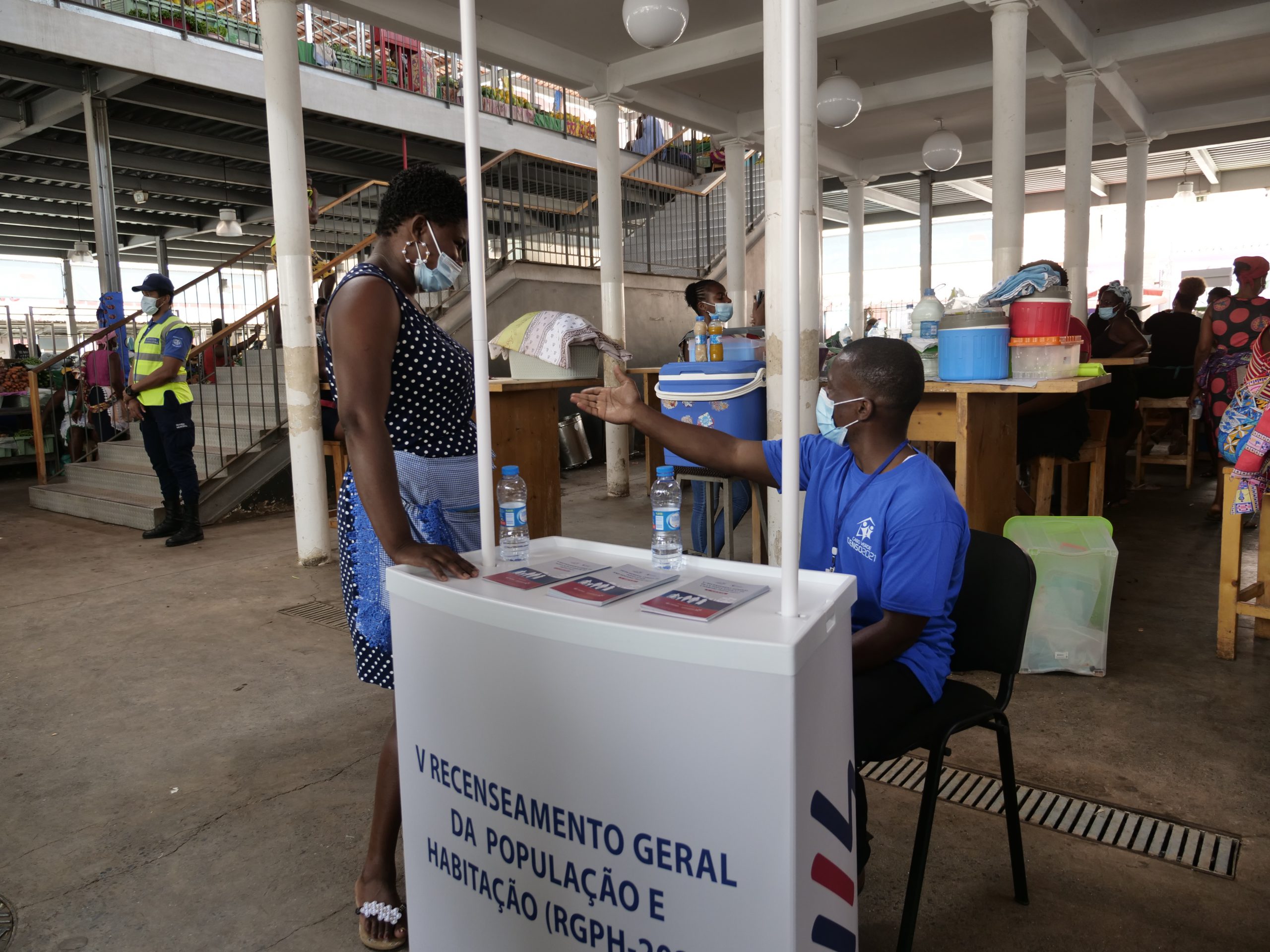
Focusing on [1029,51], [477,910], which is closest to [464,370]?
[477,910]

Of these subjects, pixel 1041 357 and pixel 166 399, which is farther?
pixel 166 399

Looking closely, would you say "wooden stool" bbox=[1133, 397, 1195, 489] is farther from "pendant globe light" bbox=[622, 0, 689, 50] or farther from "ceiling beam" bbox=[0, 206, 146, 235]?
"ceiling beam" bbox=[0, 206, 146, 235]

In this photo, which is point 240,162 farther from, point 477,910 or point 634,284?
point 477,910

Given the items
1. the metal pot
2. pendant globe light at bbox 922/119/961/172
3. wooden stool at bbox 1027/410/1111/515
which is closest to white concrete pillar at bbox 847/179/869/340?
pendant globe light at bbox 922/119/961/172

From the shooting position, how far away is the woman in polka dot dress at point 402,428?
5.64ft

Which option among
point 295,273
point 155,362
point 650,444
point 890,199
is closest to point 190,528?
point 155,362

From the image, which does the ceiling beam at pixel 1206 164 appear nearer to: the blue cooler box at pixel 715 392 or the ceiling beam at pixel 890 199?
the ceiling beam at pixel 890 199

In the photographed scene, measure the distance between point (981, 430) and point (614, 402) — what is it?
221 cm

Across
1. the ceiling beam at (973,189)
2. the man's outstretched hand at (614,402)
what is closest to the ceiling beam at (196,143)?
the man's outstretched hand at (614,402)

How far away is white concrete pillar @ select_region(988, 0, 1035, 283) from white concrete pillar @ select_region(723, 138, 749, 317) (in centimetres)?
413

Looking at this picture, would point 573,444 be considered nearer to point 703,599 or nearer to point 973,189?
point 703,599

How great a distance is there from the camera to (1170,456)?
24.1 ft

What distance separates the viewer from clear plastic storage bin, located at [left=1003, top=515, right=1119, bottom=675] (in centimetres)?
309

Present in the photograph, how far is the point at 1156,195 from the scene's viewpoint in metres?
17.6
